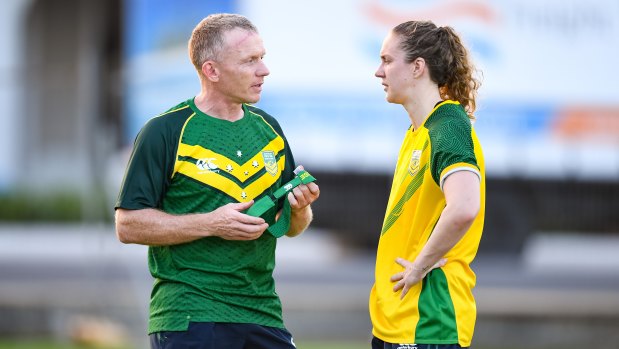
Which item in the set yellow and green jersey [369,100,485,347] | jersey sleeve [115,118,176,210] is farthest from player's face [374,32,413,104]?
jersey sleeve [115,118,176,210]

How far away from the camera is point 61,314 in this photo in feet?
38.9

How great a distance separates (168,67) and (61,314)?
3.34 m

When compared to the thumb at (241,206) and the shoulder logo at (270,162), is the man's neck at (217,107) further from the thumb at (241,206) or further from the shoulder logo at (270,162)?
the thumb at (241,206)

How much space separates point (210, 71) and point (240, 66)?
134 millimetres

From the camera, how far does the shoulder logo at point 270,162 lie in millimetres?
5121

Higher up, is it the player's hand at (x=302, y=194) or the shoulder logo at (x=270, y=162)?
the shoulder logo at (x=270, y=162)

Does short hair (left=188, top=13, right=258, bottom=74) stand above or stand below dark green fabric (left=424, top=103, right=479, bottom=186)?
above

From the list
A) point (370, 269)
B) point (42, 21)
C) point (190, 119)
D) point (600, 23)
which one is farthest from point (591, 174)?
point (190, 119)

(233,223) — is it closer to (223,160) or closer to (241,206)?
(241,206)

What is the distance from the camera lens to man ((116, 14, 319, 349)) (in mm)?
4895

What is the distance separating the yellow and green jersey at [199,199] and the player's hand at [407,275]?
24.4 inches

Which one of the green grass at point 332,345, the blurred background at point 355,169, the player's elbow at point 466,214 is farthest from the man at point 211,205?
Result: the blurred background at point 355,169

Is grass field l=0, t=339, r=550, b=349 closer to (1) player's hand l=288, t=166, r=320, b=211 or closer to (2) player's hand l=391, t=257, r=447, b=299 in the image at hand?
(1) player's hand l=288, t=166, r=320, b=211

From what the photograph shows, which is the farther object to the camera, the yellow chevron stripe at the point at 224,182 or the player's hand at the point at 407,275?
the yellow chevron stripe at the point at 224,182
